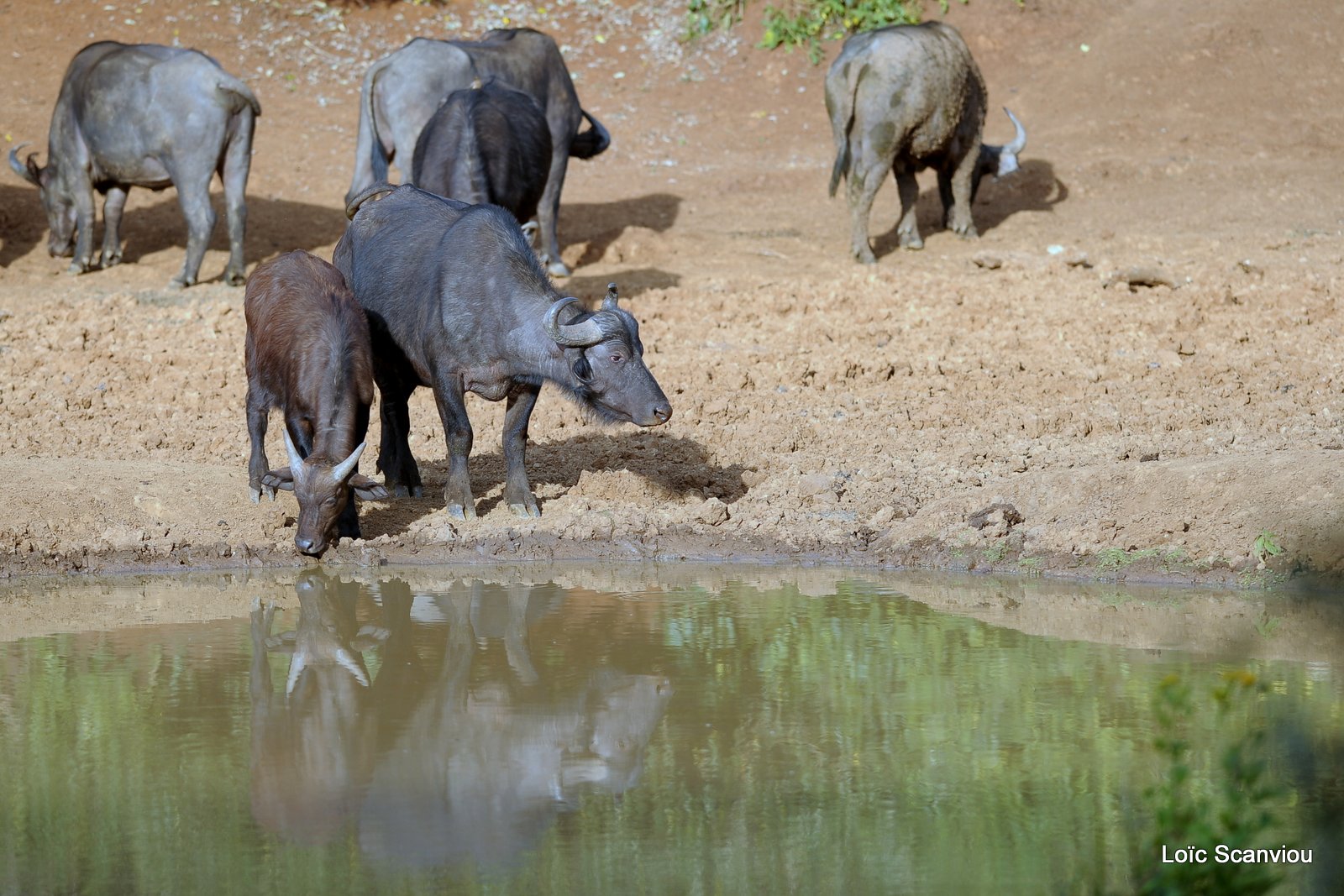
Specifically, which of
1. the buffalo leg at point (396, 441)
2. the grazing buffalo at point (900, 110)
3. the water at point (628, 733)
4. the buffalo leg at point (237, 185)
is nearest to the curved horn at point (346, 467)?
the water at point (628, 733)

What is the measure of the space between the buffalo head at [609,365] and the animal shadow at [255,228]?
8.35 metres

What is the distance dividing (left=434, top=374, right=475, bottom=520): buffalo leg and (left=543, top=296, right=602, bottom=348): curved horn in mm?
710

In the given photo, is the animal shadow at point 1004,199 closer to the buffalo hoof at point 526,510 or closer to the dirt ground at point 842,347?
the dirt ground at point 842,347

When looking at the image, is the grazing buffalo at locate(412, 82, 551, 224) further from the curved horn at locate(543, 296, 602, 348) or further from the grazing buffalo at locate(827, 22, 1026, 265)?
the grazing buffalo at locate(827, 22, 1026, 265)

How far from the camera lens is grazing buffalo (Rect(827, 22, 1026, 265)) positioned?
15492 mm

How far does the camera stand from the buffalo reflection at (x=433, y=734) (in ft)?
15.4

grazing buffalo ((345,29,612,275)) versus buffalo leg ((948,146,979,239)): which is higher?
grazing buffalo ((345,29,612,275))

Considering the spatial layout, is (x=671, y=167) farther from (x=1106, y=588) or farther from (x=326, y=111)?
(x=1106, y=588)

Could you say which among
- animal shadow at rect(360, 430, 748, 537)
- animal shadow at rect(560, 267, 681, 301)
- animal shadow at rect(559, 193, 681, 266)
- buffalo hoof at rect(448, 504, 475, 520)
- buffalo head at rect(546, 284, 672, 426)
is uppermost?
buffalo head at rect(546, 284, 672, 426)

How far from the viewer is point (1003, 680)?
19.9ft

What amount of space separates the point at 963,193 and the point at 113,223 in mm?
8370

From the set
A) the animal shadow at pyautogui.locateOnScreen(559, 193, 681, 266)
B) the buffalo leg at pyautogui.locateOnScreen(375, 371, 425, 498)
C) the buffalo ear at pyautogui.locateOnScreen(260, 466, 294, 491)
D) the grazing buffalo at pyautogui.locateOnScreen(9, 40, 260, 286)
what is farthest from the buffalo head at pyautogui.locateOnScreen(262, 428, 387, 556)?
the animal shadow at pyautogui.locateOnScreen(559, 193, 681, 266)

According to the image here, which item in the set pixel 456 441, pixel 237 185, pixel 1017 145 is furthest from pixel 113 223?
pixel 1017 145

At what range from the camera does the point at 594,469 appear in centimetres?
981
